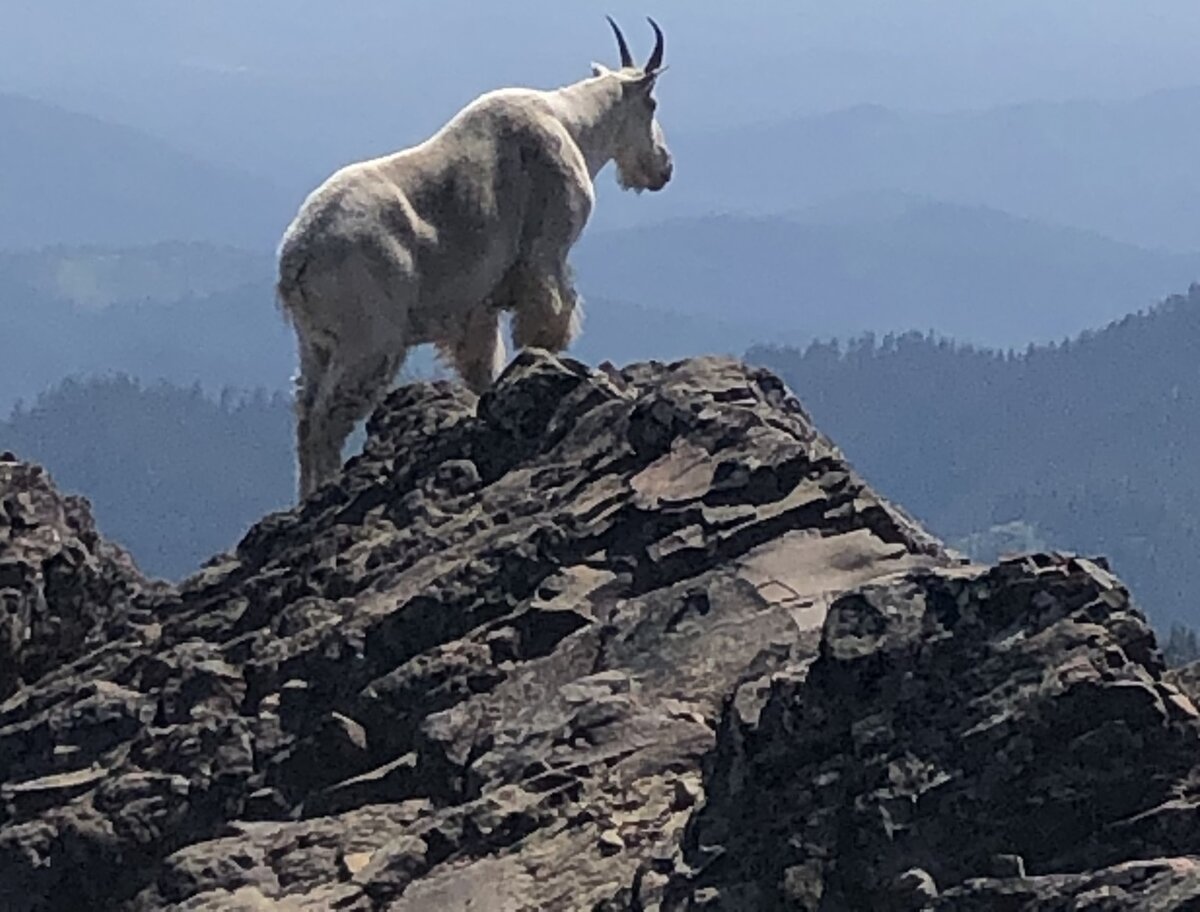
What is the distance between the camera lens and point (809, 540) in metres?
8.64

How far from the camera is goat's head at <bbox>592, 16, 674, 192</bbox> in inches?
609

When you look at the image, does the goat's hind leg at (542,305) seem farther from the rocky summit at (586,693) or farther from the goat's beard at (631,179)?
the goat's beard at (631,179)

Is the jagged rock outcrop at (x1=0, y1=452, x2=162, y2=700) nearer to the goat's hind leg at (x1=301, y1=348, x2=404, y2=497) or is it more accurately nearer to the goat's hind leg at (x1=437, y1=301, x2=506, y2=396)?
the goat's hind leg at (x1=301, y1=348, x2=404, y2=497)

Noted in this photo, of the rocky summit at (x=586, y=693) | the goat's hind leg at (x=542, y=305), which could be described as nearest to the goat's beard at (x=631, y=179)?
the goat's hind leg at (x=542, y=305)

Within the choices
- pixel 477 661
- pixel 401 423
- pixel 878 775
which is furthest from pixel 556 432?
pixel 878 775

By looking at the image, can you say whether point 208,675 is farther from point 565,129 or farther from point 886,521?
point 565,129

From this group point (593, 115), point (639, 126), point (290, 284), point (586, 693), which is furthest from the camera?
point (639, 126)

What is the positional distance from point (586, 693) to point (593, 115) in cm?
760

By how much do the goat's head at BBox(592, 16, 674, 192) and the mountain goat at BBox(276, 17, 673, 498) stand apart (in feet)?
3.85

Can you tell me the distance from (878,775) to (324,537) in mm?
4749

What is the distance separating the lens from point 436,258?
12.7 meters

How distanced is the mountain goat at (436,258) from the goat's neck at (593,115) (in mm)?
73

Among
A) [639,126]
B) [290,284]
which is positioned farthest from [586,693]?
[639,126]

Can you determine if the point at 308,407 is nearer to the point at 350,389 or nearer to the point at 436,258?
the point at 350,389
